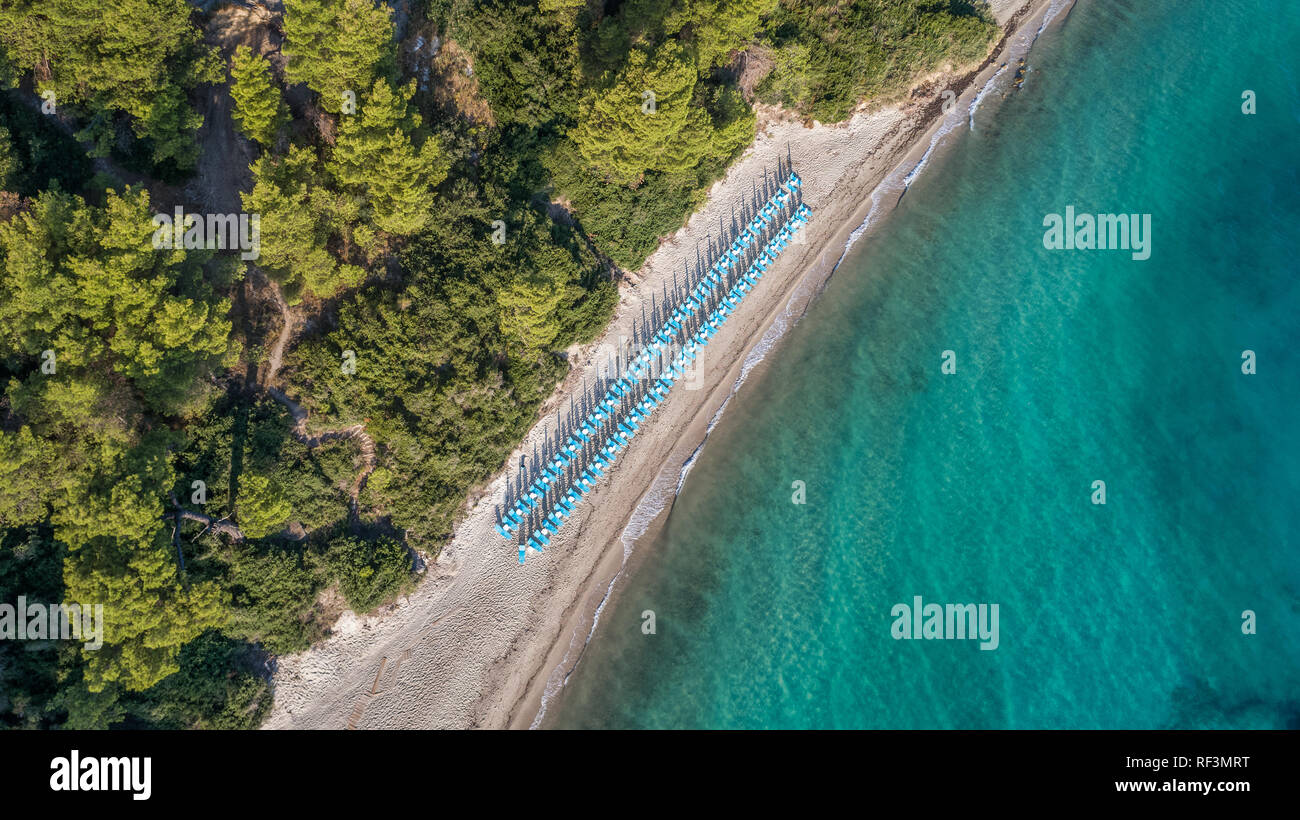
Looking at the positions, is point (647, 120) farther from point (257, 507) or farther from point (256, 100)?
point (257, 507)

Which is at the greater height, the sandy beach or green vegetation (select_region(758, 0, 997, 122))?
green vegetation (select_region(758, 0, 997, 122))

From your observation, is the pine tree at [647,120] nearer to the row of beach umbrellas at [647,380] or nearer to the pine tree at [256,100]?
the row of beach umbrellas at [647,380]

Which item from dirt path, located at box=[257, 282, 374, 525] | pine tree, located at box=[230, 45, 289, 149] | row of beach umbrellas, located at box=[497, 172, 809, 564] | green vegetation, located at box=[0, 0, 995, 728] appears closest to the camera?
green vegetation, located at box=[0, 0, 995, 728]

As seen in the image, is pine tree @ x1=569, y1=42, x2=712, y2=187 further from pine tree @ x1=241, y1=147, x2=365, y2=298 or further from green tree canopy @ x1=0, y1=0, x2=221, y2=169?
green tree canopy @ x1=0, y1=0, x2=221, y2=169

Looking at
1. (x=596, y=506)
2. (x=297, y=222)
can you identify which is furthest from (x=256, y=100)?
(x=596, y=506)

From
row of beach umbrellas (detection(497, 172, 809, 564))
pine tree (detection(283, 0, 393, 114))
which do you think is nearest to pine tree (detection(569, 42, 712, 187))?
row of beach umbrellas (detection(497, 172, 809, 564))
